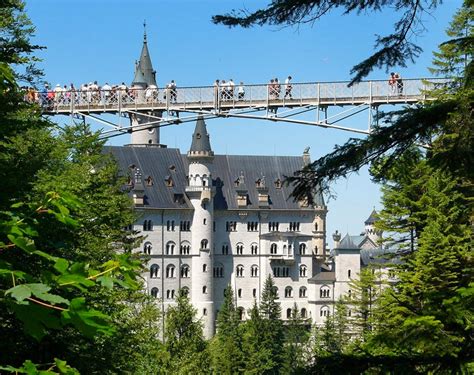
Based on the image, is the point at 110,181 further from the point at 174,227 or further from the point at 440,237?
the point at 174,227

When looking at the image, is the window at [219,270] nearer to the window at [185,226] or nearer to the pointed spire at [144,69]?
the window at [185,226]

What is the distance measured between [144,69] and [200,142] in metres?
12.3

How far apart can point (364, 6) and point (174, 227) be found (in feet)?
401

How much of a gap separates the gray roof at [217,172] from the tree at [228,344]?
46.6ft

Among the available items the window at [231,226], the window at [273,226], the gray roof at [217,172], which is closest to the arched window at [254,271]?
the window at [273,226]

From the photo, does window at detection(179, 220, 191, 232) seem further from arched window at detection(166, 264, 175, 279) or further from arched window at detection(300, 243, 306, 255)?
arched window at detection(300, 243, 306, 255)

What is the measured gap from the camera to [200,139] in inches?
5315

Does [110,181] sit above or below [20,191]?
Result: above

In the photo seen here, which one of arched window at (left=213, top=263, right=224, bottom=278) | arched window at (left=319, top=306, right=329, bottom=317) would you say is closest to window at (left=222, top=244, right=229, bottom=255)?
arched window at (left=213, top=263, right=224, bottom=278)

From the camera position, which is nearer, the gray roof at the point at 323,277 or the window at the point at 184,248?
the window at the point at 184,248

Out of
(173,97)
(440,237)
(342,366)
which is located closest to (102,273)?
(342,366)

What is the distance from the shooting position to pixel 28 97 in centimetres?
4584

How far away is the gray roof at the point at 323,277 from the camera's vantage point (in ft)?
465

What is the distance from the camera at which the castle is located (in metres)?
132
